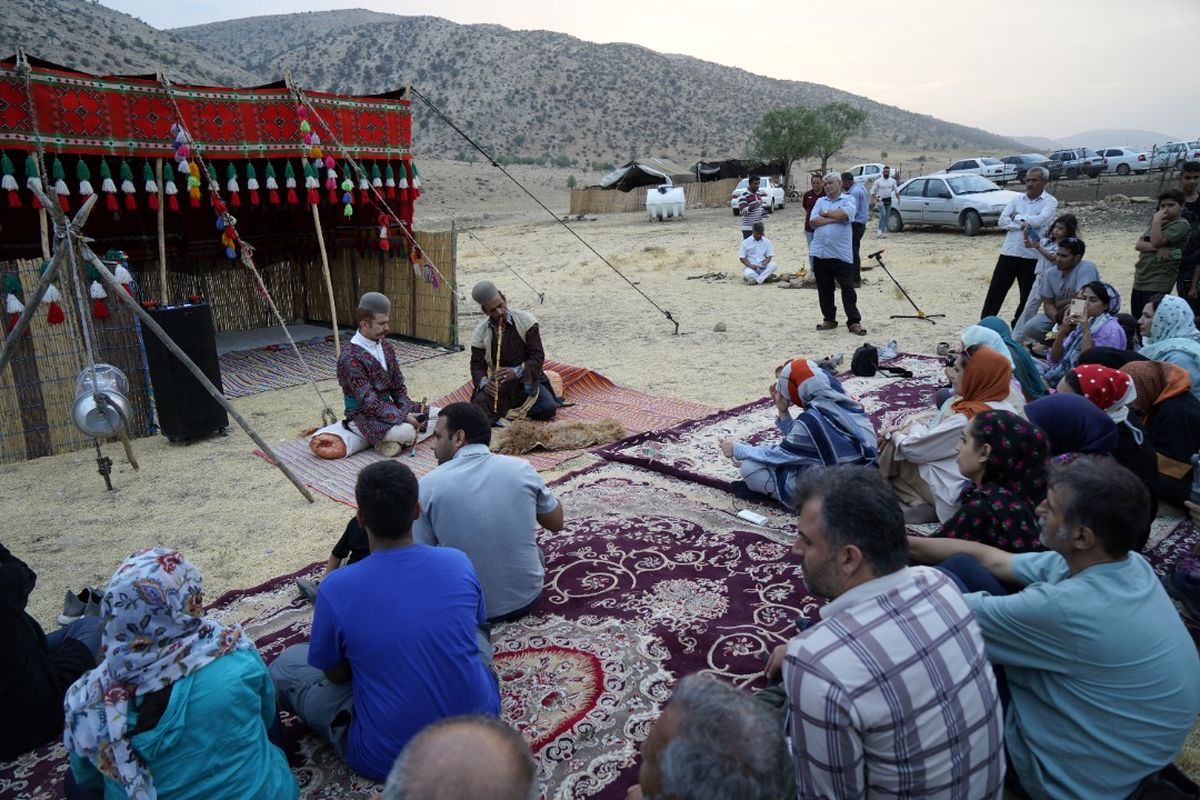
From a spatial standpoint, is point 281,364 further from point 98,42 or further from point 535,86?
point 535,86

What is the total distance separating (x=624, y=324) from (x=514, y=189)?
31777mm

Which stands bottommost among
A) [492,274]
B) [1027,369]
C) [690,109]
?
[492,274]

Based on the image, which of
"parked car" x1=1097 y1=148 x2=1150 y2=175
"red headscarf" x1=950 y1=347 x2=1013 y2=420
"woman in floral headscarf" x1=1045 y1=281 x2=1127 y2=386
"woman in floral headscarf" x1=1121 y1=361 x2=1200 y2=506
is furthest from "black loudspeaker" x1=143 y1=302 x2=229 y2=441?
"parked car" x1=1097 y1=148 x2=1150 y2=175

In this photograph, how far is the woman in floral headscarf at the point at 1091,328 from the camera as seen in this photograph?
213 inches

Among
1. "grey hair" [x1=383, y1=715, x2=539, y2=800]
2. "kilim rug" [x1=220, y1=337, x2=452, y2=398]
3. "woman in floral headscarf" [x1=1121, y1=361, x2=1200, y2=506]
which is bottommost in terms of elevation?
"kilim rug" [x1=220, y1=337, x2=452, y2=398]

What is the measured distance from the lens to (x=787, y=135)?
34.5 m

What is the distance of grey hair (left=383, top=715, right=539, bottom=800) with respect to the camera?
1.24 m

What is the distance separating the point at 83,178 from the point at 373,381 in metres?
3.25

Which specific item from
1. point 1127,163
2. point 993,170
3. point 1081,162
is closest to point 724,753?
point 993,170

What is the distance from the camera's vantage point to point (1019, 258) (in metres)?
7.68

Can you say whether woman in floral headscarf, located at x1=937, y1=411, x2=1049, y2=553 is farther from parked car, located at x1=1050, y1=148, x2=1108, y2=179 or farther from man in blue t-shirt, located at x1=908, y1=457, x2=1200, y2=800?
parked car, located at x1=1050, y1=148, x2=1108, y2=179

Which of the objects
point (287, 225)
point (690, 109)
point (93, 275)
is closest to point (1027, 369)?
point (93, 275)

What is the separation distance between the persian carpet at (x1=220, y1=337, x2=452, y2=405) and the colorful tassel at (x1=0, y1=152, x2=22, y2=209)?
7.57 feet

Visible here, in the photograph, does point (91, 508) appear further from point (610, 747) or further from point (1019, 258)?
point (1019, 258)
